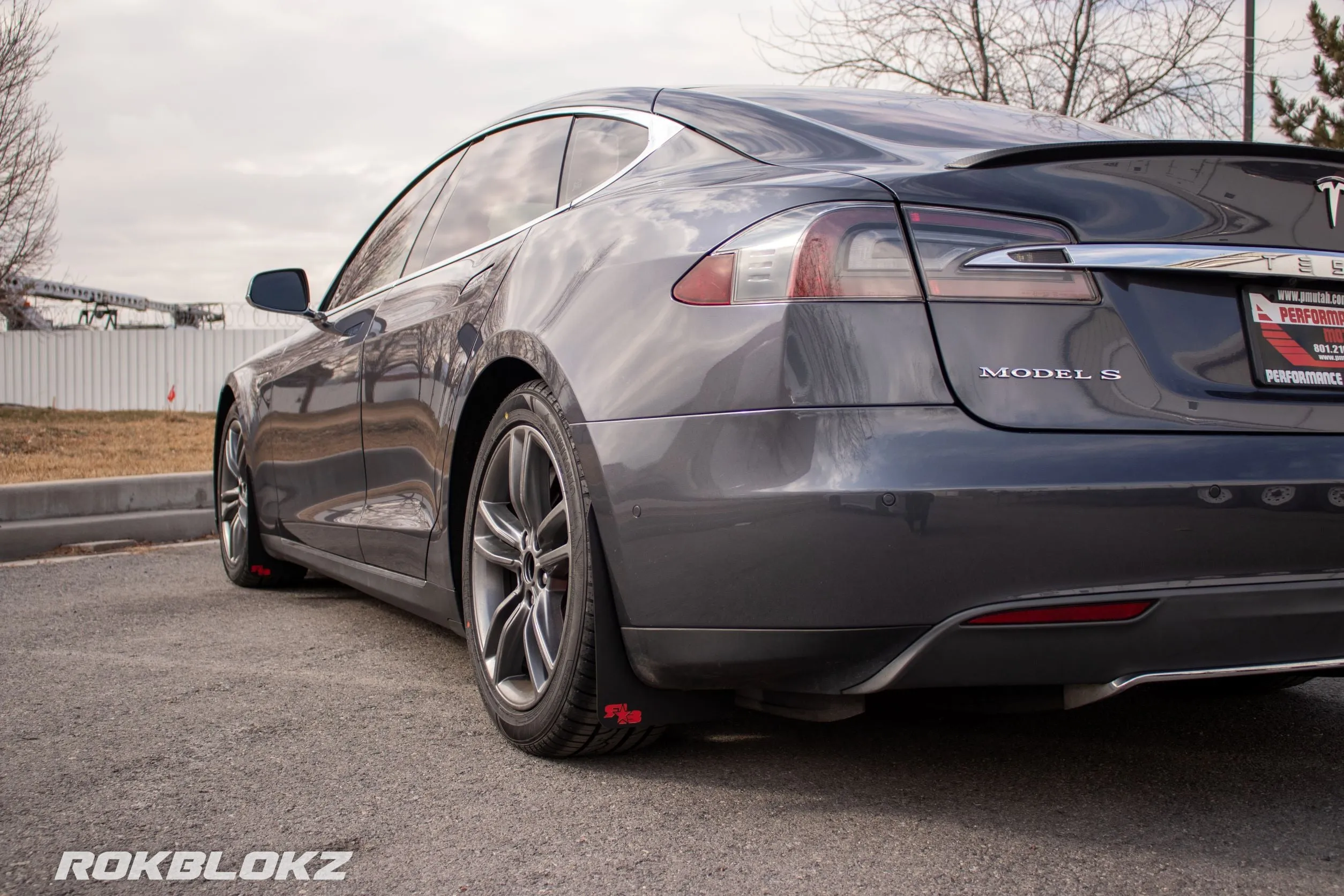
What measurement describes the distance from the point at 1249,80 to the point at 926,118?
41.5 feet

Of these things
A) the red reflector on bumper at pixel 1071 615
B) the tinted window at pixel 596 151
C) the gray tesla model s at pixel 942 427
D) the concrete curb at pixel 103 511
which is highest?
the tinted window at pixel 596 151

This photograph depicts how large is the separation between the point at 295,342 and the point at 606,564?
2645 millimetres

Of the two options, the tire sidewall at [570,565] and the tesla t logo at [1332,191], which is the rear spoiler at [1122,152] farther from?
the tire sidewall at [570,565]

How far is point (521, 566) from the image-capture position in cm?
273

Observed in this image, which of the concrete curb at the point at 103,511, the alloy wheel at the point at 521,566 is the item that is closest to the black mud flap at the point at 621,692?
the alloy wheel at the point at 521,566

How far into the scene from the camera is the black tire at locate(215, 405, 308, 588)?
5.02 m

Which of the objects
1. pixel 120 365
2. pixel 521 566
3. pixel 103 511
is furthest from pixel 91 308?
pixel 521 566

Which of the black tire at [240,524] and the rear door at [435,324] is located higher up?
the rear door at [435,324]

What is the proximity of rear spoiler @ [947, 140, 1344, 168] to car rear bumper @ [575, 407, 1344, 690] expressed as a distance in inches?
19.8

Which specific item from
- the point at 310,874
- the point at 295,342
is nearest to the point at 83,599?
the point at 295,342

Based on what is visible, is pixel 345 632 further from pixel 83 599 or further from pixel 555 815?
pixel 555 815

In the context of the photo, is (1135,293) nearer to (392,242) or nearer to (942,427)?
(942,427)

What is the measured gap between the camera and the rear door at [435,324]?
306cm

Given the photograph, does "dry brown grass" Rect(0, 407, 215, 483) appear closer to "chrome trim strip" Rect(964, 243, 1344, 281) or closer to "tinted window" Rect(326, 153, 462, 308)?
"tinted window" Rect(326, 153, 462, 308)
